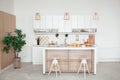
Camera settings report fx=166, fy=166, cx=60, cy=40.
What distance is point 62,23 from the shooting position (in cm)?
782

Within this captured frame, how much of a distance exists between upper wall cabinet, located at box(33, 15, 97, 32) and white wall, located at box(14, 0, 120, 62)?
0.49 metres

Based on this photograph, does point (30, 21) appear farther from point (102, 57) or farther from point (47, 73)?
point (102, 57)

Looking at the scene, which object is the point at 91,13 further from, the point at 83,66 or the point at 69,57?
the point at 83,66

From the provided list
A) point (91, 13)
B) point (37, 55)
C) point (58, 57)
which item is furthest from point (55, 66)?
point (91, 13)

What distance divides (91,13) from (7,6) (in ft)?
13.0

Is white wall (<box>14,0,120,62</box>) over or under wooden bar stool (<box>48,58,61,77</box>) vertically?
over

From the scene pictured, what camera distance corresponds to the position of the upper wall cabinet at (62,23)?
25.6 ft

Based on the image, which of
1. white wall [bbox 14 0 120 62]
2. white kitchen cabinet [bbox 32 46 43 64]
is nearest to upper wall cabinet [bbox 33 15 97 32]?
white wall [bbox 14 0 120 62]

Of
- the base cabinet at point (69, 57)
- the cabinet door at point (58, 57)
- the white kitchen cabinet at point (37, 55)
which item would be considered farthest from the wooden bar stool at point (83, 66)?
the white kitchen cabinet at point (37, 55)

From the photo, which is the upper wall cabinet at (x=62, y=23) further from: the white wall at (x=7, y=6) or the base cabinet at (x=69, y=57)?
the base cabinet at (x=69, y=57)

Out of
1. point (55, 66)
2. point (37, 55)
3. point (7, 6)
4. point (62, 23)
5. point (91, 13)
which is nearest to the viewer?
point (55, 66)

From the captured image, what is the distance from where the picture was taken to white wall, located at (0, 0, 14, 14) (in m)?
6.54

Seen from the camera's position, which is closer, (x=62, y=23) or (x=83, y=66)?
(x=83, y=66)

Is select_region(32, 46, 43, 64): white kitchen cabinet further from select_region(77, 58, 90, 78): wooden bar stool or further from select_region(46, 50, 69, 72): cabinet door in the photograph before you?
select_region(77, 58, 90, 78): wooden bar stool
